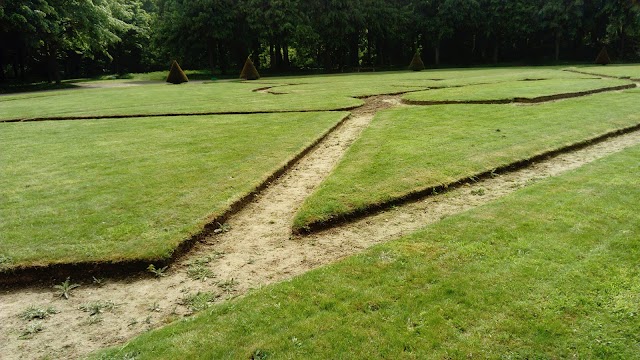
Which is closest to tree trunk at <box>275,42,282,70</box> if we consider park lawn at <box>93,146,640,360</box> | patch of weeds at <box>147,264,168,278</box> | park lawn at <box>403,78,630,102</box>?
park lawn at <box>403,78,630,102</box>

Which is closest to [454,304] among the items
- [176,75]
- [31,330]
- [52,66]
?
[31,330]

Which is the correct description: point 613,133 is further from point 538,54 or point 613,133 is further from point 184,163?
point 538,54

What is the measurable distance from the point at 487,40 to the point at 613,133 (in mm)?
44139

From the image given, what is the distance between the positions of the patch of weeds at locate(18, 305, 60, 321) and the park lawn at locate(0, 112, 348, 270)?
897 millimetres

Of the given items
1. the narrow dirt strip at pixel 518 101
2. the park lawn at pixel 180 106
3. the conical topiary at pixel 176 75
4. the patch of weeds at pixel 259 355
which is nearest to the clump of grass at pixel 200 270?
the patch of weeds at pixel 259 355

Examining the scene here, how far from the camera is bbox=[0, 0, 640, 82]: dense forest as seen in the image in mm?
40906

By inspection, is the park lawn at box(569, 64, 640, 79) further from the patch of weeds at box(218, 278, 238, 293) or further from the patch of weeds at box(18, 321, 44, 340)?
the patch of weeds at box(18, 321, 44, 340)

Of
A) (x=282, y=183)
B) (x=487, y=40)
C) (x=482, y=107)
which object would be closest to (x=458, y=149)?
(x=282, y=183)

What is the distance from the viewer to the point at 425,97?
18531mm

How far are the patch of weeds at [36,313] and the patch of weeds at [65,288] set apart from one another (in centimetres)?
28

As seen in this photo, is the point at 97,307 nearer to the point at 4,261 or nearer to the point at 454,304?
the point at 4,261

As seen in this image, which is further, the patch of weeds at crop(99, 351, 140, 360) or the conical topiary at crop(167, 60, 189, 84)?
the conical topiary at crop(167, 60, 189, 84)

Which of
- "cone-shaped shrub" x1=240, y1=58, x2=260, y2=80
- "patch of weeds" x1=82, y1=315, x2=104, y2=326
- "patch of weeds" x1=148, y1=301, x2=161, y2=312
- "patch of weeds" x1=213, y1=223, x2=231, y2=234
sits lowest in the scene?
"patch of weeds" x1=82, y1=315, x2=104, y2=326

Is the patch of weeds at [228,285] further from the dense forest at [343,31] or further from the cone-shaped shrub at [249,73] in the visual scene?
the dense forest at [343,31]
